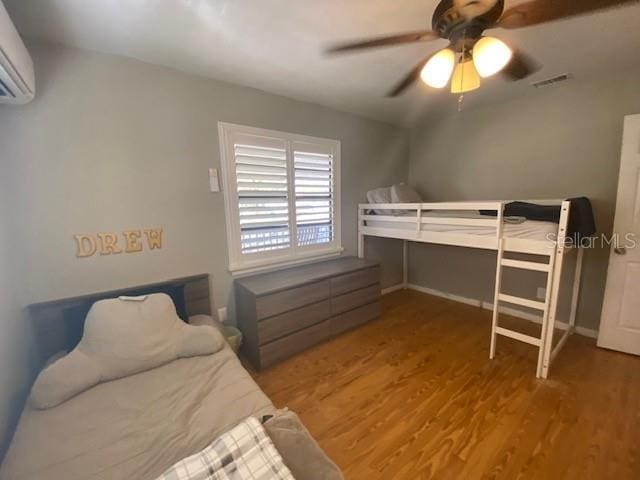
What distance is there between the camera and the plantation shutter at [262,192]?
2404mm

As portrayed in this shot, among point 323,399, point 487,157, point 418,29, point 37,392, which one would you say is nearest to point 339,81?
point 418,29

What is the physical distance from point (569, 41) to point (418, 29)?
42.8 inches

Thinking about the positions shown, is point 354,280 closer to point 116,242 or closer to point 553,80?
point 116,242

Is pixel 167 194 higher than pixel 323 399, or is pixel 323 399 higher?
pixel 167 194

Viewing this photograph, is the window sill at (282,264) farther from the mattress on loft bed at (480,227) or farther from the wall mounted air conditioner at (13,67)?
the wall mounted air conditioner at (13,67)

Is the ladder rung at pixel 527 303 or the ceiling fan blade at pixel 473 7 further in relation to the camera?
the ladder rung at pixel 527 303

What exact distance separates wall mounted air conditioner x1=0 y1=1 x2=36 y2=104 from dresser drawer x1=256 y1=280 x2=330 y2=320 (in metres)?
1.75

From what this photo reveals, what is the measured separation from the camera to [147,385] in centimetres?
138

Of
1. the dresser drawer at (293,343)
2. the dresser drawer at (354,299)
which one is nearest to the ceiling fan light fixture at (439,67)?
the dresser drawer at (354,299)

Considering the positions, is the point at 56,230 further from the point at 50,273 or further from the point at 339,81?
the point at 339,81

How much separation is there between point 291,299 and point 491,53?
1985mm

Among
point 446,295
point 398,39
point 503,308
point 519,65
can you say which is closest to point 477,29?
point 398,39

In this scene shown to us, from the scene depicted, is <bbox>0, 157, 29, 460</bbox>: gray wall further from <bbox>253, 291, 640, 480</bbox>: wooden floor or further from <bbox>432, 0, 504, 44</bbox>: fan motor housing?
<bbox>432, 0, 504, 44</bbox>: fan motor housing

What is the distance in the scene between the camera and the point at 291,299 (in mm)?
2281
